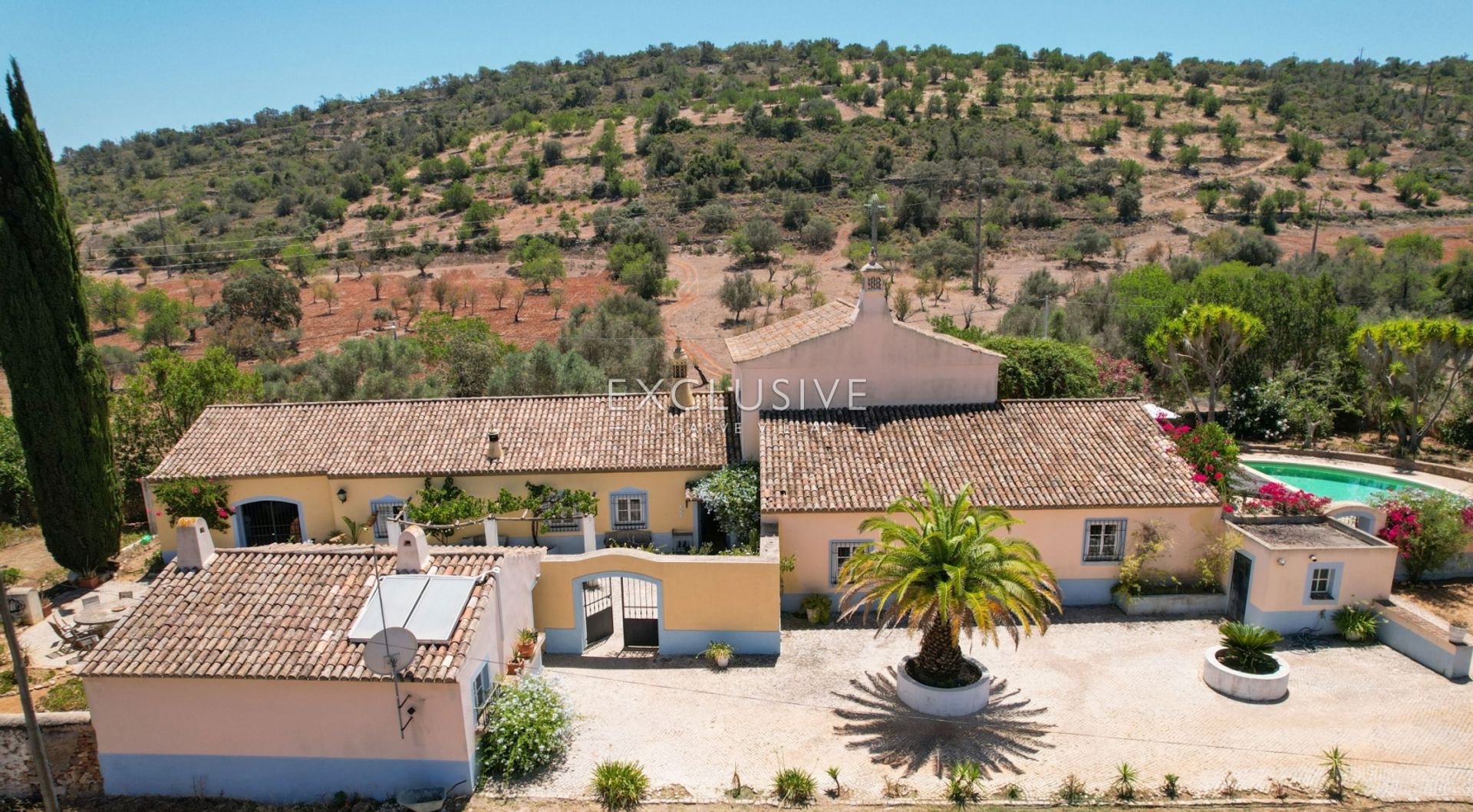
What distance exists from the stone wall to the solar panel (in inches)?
200

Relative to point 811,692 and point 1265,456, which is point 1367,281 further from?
point 811,692

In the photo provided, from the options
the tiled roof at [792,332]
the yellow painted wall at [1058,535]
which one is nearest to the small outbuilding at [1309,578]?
the yellow painted wall at [1058,535]

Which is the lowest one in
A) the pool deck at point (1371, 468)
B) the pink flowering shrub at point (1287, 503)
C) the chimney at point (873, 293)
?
the pool deck at point (1371, 468)

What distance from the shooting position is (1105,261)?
2544 inches

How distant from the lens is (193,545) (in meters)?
16.4

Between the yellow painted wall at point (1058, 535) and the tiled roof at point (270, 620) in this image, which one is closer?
the tiled roof at point (270, 620)

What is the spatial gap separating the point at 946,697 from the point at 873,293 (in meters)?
10.2

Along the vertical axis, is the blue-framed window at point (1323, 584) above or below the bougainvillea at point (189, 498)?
below

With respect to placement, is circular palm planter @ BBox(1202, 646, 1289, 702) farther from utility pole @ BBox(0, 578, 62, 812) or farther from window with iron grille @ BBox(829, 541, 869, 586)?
utility pole @ BBox(0, 578, 62, 812)

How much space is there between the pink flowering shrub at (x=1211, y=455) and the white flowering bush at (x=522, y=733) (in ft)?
49.1

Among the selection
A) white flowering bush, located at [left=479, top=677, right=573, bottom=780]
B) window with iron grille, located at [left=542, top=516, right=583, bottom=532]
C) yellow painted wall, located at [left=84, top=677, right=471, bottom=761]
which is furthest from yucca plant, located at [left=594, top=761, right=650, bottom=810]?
window with iron grille, located at [left=542, top=516, right=583, bottom=532]

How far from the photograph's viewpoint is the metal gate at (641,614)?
63.0 ft

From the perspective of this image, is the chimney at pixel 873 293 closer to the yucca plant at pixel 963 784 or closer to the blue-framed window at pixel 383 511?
the yucca plant at pixel 963 784

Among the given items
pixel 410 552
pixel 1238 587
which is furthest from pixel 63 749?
pixel 1238 587
